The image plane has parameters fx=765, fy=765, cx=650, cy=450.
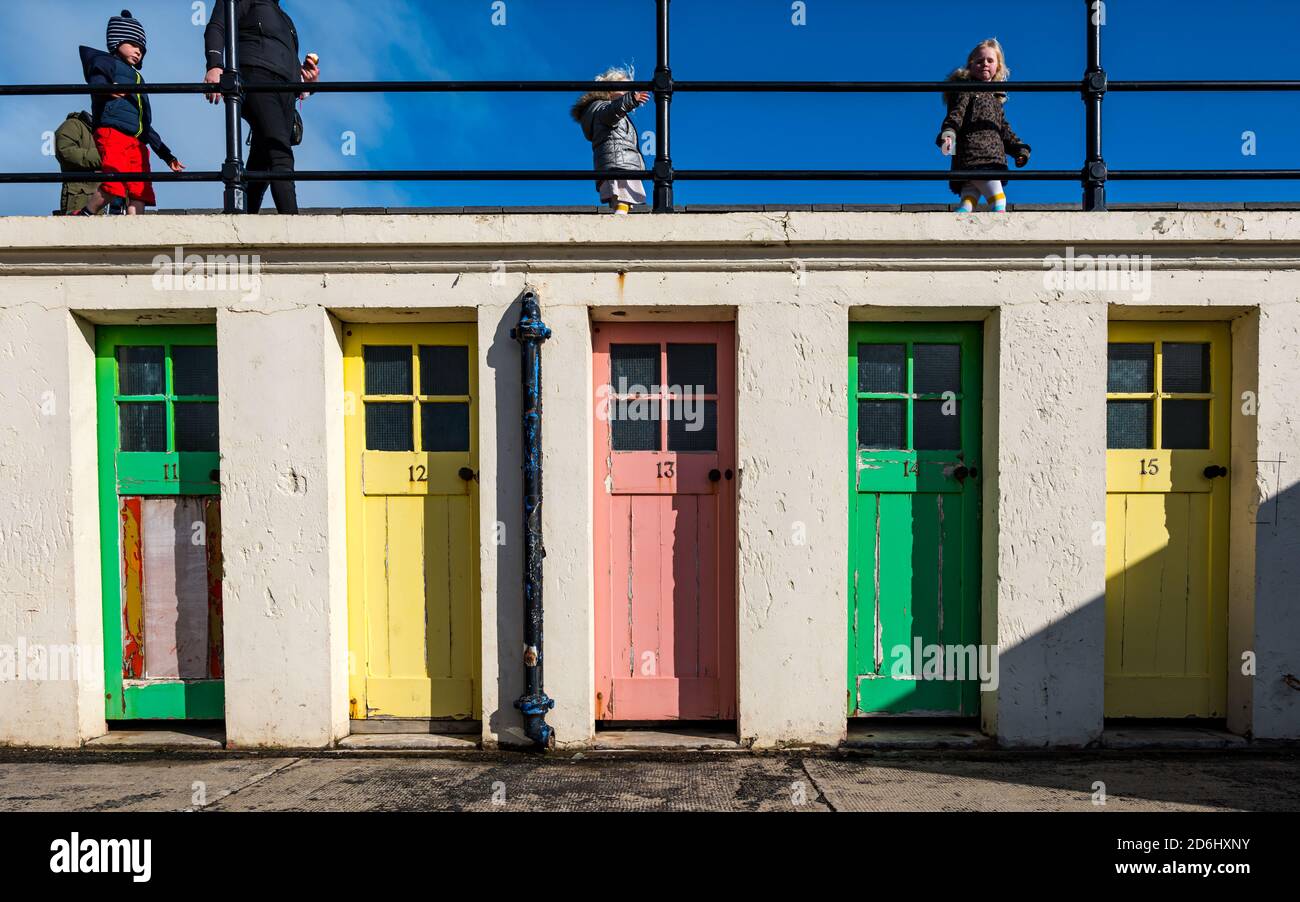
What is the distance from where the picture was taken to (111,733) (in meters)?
4.34

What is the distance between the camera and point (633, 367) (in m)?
4.32

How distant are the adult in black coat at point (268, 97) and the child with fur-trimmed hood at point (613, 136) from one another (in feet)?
5.60

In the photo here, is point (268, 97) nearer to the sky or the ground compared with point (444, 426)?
nearer to the sky

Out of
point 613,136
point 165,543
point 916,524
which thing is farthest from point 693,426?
point 165,543

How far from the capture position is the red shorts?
4.60 meters

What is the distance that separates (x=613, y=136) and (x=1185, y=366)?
366cm

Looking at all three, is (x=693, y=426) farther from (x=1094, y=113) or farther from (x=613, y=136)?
(x=1094, y=113)

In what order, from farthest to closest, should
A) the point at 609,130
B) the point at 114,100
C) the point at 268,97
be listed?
the point at 609,130 → the point at 114,100 → the point at 268,97

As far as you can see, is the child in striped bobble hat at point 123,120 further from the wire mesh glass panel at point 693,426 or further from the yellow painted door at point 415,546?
the wire mesh glass panel at point 693,426

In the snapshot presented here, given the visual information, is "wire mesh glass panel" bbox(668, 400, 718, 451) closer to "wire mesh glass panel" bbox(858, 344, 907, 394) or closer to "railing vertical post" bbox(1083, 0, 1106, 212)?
"wire mesh glass panel" bbox(858, 344, 907, 394)

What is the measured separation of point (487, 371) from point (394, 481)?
0.85 metres

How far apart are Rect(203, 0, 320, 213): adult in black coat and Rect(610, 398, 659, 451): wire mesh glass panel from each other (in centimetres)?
234

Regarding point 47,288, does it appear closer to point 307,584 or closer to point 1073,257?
point 307,584

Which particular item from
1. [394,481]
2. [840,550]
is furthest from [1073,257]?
[394,481]
